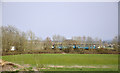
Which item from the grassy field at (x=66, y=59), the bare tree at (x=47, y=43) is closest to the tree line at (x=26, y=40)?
the bare tree at (x=47, y=43)

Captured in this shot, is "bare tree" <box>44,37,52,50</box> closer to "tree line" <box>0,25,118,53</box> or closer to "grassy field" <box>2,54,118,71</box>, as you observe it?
"tree line" <box>0,25,118,53</box>

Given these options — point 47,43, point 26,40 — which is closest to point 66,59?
point 47,43

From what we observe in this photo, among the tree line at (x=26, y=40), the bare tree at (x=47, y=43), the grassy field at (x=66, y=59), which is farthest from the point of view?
the bare tree at (x=47, y=43)

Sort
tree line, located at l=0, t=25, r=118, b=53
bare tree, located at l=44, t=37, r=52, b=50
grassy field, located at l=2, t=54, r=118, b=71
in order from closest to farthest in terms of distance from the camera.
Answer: grassy field, located at l=2, t=54, r=118, b=71, tree line, located at l=0, t=25, r=118, b=53, bare tree, located at l=44, t=37, r=52, b=50

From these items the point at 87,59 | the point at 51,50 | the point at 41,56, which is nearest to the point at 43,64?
the point at 41,56

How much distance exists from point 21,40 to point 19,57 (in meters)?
0.90

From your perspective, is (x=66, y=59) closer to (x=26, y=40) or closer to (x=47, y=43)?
(x=47, y=43)

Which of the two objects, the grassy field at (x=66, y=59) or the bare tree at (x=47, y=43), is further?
the bare tree at (x=47, y=43)

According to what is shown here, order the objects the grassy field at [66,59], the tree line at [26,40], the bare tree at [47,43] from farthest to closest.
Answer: the bare tree at [47,43] → the tree line at [26,40] → the grassy field at [66,59]

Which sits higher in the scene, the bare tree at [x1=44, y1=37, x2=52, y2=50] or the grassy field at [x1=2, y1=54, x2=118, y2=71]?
the bare tree at [x1=44, y1=37, x2=52, y2=50]

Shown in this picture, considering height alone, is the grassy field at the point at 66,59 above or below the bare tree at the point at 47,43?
below

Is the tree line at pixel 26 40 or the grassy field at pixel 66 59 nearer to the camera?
the grassy field at pixel 66 59

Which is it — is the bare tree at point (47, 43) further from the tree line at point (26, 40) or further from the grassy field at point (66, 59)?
the grassy field at point (66, 59)

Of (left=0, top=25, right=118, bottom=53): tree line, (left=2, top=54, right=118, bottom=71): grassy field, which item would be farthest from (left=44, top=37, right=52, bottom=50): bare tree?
(left=2, top=54, right=118, bottom=71): grassy field
